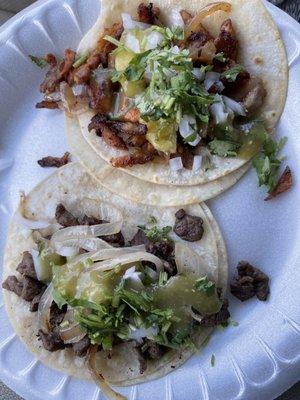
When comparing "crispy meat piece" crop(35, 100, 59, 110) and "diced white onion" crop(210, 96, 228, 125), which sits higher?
"crispy meat piece" crop(35, 100, 59, 110)

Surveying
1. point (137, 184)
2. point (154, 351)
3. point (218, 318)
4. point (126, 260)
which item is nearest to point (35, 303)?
point (126, 260)

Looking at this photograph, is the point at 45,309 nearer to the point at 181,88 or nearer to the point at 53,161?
the point at 53,161

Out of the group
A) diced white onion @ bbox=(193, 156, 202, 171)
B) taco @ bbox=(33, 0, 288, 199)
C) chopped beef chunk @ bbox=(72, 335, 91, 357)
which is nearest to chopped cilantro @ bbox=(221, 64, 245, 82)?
taco @ bbox=(33, 0, 288, 199)

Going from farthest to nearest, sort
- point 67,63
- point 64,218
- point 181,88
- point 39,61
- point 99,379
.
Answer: point 39,61, point 67,63, point 64,218, point 99,379, point 181,88

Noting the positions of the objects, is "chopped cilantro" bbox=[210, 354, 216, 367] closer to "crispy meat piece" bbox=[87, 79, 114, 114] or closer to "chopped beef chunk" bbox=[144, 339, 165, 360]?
"chopped beef chunk" bbox=[144, 339, 165, 360]

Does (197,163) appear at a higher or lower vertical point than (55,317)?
higher

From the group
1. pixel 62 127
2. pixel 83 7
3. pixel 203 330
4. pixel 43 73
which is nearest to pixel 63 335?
pixel 203 330

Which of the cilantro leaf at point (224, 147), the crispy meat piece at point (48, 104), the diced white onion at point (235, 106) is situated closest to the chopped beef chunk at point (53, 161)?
the crispy meat piece at point (48, 104)
